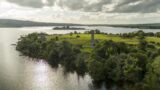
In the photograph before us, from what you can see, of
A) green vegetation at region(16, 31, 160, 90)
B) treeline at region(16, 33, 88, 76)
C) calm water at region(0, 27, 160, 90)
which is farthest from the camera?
treeline at region(16, 33, 88, 76)

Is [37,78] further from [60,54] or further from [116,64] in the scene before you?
[60,54]

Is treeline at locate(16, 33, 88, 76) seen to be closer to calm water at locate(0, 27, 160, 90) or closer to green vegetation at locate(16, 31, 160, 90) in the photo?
green vegetation at locate(16, 31, 160, 90)

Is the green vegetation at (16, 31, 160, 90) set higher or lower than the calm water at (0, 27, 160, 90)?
higher

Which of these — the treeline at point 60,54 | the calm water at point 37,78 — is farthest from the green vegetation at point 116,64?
the calm water at point 37,78

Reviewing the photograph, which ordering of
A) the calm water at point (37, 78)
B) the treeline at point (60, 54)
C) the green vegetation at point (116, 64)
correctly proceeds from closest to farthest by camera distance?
the green vegetation at point (116, 64), the calm water at point (37, 78), the treeline at point (60, 54)

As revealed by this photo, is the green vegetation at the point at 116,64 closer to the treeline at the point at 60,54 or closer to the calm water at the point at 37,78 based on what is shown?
the treeline at the point at 60,54

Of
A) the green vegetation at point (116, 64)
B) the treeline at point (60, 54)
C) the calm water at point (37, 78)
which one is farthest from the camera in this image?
the treeline at point (60, 54)

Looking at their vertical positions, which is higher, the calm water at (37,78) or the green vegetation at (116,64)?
the green vegetation at (116,64)

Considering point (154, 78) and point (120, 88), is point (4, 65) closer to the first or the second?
point (120, 88)

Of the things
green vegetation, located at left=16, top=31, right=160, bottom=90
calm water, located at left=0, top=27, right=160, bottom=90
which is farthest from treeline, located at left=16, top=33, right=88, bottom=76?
calm water, located at left=0, top=27, right=160, bottom=90

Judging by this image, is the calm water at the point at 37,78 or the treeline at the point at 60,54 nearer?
the calm water at the point at 37,78

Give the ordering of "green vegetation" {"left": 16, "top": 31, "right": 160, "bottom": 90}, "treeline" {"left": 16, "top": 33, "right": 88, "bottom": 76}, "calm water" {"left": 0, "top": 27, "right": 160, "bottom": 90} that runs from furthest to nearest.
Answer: "treeline" {"left": 16, "top": 33, "right": 88, "bottom": 76}, "calm water" {"left": 0, "top": 27, "right": 160, "bottom": 90}, "green vegetation" {"left": 16, "top": 31, "right": 160, "bottom": 90}

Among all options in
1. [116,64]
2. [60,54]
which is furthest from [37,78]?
[60,54]
